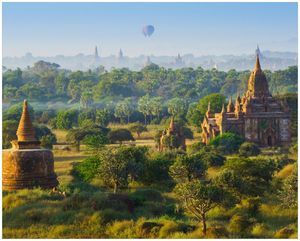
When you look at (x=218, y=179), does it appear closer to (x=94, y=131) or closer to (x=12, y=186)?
(x=12, y=186)

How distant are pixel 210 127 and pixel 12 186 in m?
38.9

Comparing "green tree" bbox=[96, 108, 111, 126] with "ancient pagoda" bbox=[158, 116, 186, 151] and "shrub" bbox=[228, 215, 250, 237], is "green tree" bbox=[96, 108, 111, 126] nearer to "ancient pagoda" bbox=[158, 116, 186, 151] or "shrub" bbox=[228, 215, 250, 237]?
"ancient pagoda" bbox=[158, 116, 186, 151]

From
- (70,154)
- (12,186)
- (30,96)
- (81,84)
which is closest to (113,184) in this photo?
(12,186)

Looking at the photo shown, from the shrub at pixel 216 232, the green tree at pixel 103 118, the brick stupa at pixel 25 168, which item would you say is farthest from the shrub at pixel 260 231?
the green tree at pixel 103 118

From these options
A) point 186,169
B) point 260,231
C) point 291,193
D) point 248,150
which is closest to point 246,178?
point 186,169

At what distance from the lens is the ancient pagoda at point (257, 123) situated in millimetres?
67000

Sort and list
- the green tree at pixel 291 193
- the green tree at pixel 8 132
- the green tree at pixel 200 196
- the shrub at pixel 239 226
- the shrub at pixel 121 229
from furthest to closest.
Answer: the green tree at pixel 8 132
the green tree at pixel 291 193
the green tree at pixel 200 196
the shrub at pixel 239 226
the shrub at pixel 121 229

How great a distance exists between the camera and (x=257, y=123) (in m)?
67.3

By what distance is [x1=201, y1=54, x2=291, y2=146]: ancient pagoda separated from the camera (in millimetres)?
67000

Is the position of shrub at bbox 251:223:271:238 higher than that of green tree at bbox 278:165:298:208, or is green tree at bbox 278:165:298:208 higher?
green tree at bbox 278:165:298:208

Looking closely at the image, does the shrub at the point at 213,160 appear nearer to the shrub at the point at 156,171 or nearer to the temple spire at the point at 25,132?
the shrub at the point at 156,171

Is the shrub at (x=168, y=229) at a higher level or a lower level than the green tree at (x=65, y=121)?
lower

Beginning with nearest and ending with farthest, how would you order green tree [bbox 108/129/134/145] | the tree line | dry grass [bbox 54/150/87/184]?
dry grass [bbox 54/150/87/184] < green tree [bbox 108/129/134/145] < the tree line

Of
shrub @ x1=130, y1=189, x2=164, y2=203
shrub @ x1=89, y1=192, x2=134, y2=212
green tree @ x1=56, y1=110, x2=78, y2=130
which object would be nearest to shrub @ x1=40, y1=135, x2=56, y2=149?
green tree @ x1=56, y1=110, x2=78, y2=130
